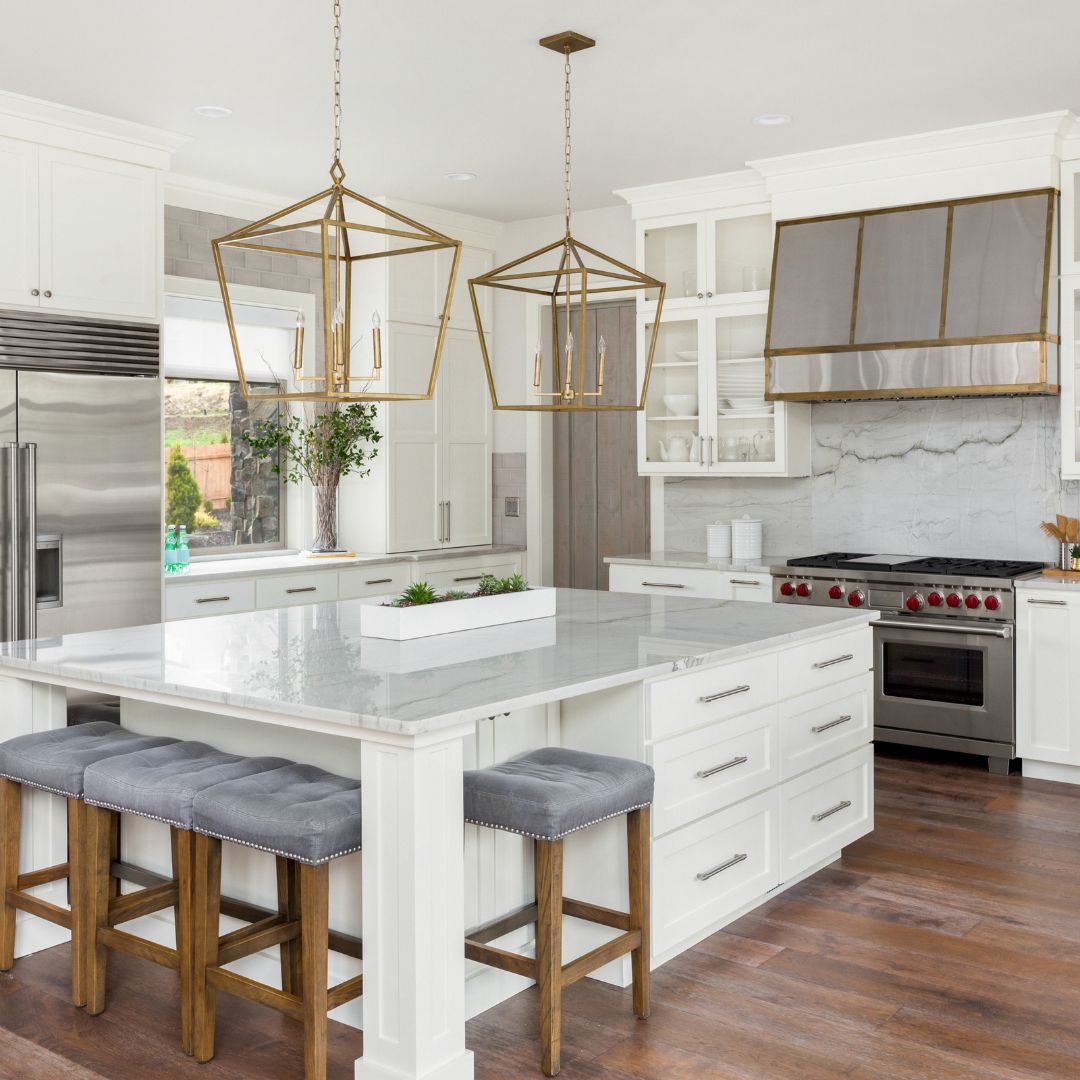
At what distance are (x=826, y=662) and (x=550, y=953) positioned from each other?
1.57 metres

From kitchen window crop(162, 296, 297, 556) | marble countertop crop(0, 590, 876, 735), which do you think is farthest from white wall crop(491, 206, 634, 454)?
marble countertop crop(0, 590, 876, 735)

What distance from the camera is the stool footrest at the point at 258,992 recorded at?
249 centimetres

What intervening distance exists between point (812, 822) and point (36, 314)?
137 inches

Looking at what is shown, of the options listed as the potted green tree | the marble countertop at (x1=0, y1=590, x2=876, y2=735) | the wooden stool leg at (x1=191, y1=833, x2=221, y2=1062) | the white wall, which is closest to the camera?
the marble countertop at (x1=0, y1=590, x2=876, y2=735)

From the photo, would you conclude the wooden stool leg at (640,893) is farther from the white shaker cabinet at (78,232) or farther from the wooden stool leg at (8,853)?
the white shaker cabinet at (78,232)

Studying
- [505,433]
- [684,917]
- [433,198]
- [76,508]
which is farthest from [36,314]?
[684,917]

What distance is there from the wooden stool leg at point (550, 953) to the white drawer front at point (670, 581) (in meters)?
3.25

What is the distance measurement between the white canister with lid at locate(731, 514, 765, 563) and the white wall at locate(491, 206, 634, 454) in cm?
155

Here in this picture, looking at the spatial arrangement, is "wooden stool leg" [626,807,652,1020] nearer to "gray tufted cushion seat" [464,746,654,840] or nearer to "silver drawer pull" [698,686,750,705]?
"gray tufted cushion seat" [464,746,654,840]

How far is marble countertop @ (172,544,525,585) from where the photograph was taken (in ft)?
18.1

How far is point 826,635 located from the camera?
149 inches

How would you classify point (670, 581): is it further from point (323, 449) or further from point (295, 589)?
point (323, 449)

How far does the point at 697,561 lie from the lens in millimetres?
6062

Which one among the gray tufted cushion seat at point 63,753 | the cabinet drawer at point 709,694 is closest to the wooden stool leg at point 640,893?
the cabinet drawer at point 709,694
